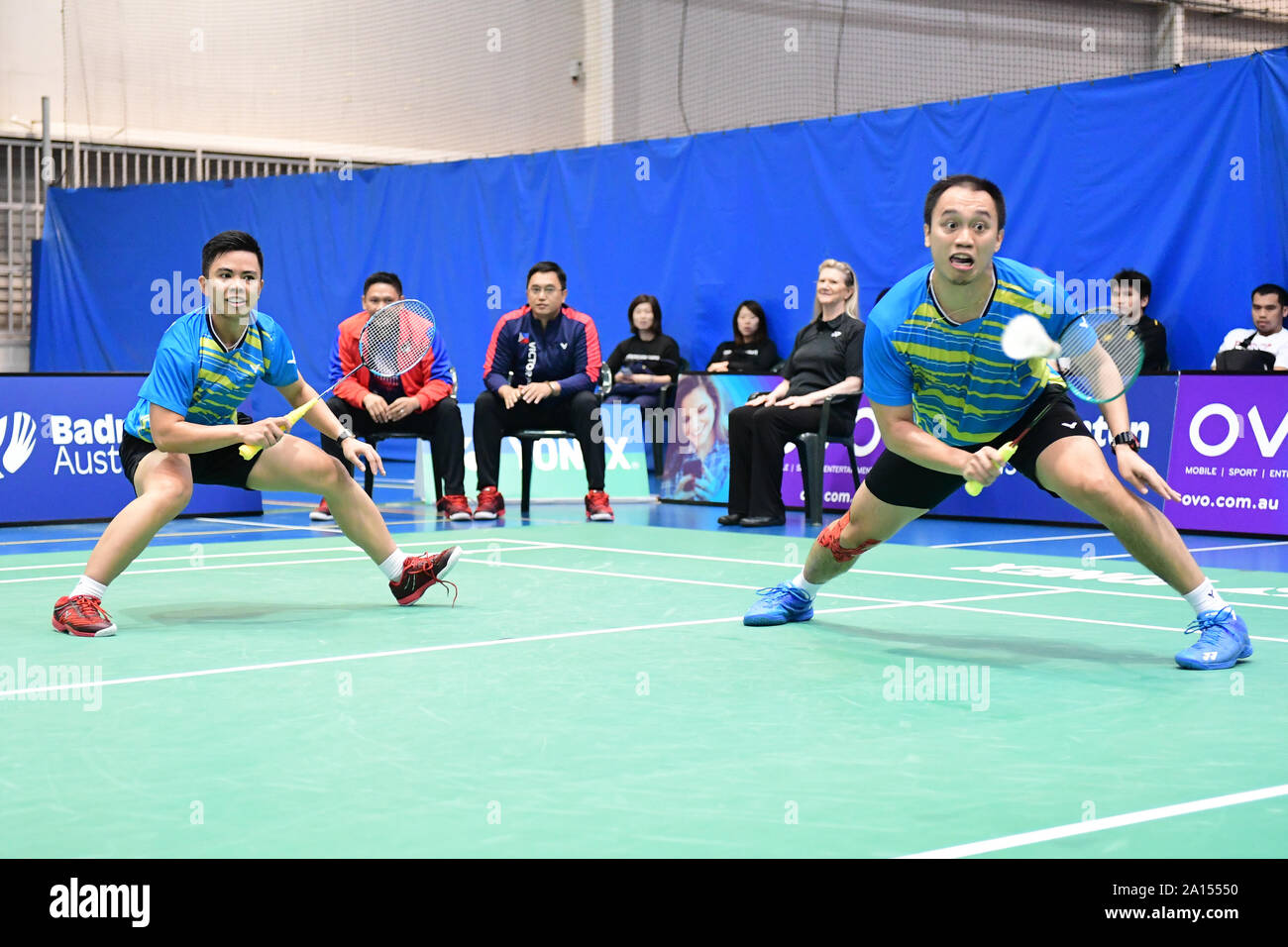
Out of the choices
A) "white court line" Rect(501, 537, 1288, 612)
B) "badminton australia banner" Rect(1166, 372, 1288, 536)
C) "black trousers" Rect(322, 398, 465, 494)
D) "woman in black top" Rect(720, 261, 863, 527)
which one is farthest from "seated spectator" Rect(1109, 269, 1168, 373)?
"black trousers" Rect(322, 398, 465, 494)

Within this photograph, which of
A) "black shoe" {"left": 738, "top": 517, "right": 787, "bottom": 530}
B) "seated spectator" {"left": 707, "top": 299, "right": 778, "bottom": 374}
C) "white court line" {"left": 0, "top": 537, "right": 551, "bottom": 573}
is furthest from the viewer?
"seated spectator" {"left": 707, "top": 299, "right": 778, "bottom": 374}

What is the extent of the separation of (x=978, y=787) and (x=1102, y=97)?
27.7 feet

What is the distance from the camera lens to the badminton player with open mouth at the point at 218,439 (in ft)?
18.0

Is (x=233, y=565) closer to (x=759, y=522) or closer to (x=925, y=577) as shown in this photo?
(x=925, y=577)

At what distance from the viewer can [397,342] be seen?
7.39 metres

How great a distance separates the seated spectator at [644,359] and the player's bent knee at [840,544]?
7641mm

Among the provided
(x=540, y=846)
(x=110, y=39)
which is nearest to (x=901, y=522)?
(x=540, y=846)

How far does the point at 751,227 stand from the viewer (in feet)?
43.3

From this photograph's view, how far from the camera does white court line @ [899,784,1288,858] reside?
288 cm

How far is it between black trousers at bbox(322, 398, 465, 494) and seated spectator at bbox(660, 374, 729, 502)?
76.0 inches

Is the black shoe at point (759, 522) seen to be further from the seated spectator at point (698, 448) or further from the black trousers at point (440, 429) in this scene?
the black trousers at point (440, 429)

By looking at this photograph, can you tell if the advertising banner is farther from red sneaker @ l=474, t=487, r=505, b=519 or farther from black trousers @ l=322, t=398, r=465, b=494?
black trousers @ l=322, t=398, r=465, b=494

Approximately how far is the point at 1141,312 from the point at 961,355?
19.4ft

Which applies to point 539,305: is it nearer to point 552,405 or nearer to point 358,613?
point 552,405
